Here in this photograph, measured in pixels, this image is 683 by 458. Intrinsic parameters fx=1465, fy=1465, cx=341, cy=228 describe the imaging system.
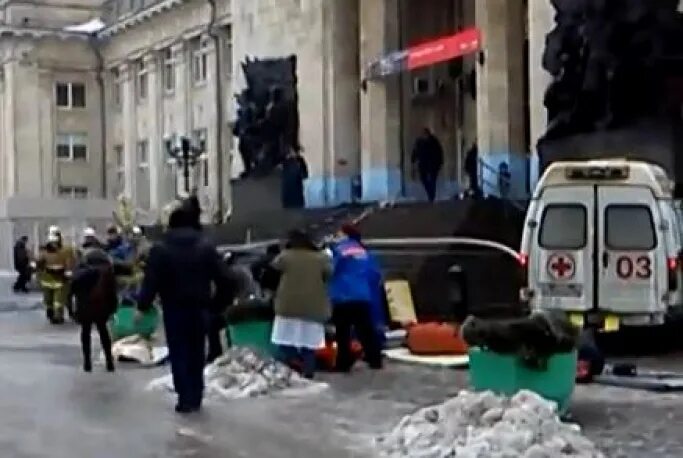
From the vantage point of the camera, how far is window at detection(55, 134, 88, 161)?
72625 millimetres

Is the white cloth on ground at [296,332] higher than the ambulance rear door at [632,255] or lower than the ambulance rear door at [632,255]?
lower

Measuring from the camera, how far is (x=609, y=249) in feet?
58.7

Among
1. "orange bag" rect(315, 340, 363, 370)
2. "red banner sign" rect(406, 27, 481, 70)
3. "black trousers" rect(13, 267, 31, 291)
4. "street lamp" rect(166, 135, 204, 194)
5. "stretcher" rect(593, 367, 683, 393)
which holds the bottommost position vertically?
"black trousers" rect(13, 267, 31, 291)

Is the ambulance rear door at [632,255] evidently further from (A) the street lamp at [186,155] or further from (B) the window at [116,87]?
(B) the window at [116,87]

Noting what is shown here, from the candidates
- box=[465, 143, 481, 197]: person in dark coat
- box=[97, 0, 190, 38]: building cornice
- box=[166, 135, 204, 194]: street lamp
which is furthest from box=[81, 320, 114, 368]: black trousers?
box=[97, 0, 190, 38]: building cornice

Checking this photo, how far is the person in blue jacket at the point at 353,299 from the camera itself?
17.2 metres

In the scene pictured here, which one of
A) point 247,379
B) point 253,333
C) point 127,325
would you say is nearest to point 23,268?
point 127,325

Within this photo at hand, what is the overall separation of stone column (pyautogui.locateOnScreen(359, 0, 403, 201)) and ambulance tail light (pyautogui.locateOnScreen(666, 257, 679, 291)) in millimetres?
20041

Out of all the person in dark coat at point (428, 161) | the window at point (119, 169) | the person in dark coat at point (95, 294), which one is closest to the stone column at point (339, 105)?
the person in dark coat at point (428, 161)

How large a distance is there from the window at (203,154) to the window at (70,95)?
48.4 feet

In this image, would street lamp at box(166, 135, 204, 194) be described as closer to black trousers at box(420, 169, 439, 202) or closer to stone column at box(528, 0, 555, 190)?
black trousers at box(420, 169, 439, 202)

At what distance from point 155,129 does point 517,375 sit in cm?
5467

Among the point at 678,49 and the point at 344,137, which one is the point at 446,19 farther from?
the point at 678,49

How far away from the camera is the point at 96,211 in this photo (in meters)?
66.6
